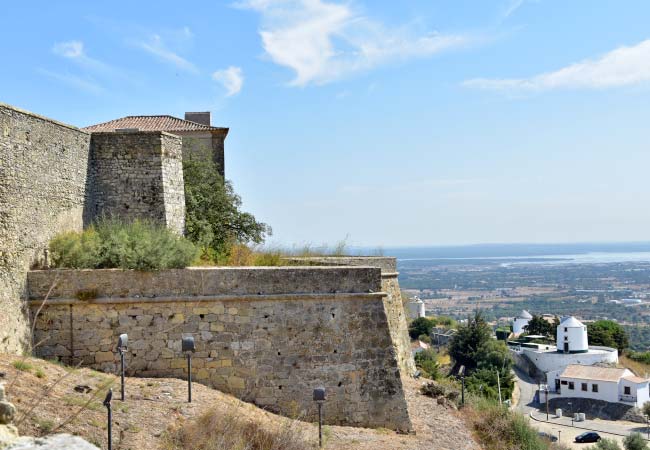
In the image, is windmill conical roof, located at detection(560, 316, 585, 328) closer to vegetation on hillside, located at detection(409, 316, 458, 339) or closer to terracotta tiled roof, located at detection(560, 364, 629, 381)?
terracotta tiled roof, located at detection(560, 364, 629, 381)

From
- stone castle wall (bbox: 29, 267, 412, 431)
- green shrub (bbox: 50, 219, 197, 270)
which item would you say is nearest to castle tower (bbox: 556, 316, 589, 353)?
stone castle wall (bbox: 29, 267, 412, 431)

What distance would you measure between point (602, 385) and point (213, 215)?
41.2 meters

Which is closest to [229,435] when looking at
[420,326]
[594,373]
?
[594,373]

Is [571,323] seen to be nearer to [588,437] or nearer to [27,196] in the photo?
[588,437]

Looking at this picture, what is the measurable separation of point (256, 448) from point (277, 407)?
2.17m

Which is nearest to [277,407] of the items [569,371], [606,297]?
[569,371]

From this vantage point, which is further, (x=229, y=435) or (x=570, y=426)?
(x=570, y=426)

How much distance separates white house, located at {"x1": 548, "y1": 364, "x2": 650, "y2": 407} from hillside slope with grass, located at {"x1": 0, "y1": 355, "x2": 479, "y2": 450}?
40.6 meters

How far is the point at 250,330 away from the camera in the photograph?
441 inches

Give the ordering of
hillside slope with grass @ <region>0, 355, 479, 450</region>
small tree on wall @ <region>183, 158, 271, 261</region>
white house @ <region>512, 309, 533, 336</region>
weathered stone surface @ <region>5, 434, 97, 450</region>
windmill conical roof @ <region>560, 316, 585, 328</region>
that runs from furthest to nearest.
Result: 1. white house @ <region>512, 309, 533, 336</region>
2. windmill conical roof @ <region>560, 316, 585, 328</region>
3. small tree on wall @ <region>183, 158, 271, 261</region>
4. hillside slope with grass @ <region>0, 355, 479, 450</region>
5. weathered stone surface @ <region>5, 434, 97, 450</region>

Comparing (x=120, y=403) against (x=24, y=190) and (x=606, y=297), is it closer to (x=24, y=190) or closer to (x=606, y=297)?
(x=24, y=190)

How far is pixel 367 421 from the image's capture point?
11.6 m

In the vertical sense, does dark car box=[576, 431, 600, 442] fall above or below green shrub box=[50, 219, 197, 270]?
below

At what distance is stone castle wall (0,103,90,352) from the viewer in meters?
9.91
